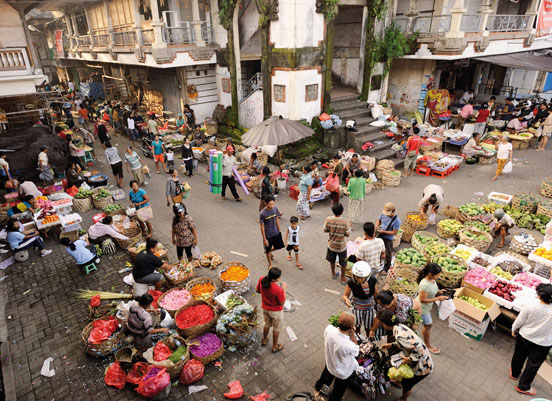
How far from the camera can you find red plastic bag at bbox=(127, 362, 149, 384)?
5.18m

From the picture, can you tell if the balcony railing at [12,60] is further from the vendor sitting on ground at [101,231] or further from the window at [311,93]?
the window at [311,93]

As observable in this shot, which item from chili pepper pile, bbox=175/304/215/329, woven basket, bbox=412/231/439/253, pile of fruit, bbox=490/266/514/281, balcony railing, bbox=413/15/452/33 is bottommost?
chili pepper pile, bbox=175/304/215/329

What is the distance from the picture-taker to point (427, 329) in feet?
18.4

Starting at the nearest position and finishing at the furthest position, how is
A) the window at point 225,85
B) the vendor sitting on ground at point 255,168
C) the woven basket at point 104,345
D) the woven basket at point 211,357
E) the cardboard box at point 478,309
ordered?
the woven basket at point 211,357 < the woven basket at point 104,345 < the cardboard box at point 478,309 < the vendor sitting on ground at point 255,168 < the window at point 225,85

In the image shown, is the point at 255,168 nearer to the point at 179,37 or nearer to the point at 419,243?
the point at 419,243

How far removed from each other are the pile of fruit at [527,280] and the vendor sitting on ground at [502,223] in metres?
2.20

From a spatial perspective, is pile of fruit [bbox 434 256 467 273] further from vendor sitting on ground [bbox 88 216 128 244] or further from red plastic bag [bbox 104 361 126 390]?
vendor sitting on ground [bbox 88 216 128 244]

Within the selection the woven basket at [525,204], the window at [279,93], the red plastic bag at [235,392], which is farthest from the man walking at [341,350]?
the window at [279,93]

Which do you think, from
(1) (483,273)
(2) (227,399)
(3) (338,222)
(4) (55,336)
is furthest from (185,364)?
(1) (483,273)

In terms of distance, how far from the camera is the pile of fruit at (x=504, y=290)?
6062mm

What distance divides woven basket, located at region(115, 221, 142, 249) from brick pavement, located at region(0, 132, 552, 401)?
0.87 ft

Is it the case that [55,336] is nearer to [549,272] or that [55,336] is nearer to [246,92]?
[549,272]

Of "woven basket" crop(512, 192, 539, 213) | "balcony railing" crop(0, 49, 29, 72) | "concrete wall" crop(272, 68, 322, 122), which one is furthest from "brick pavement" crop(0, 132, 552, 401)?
"balcony railing" crop(0, 49, 29, 72)

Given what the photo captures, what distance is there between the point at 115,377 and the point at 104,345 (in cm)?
65
